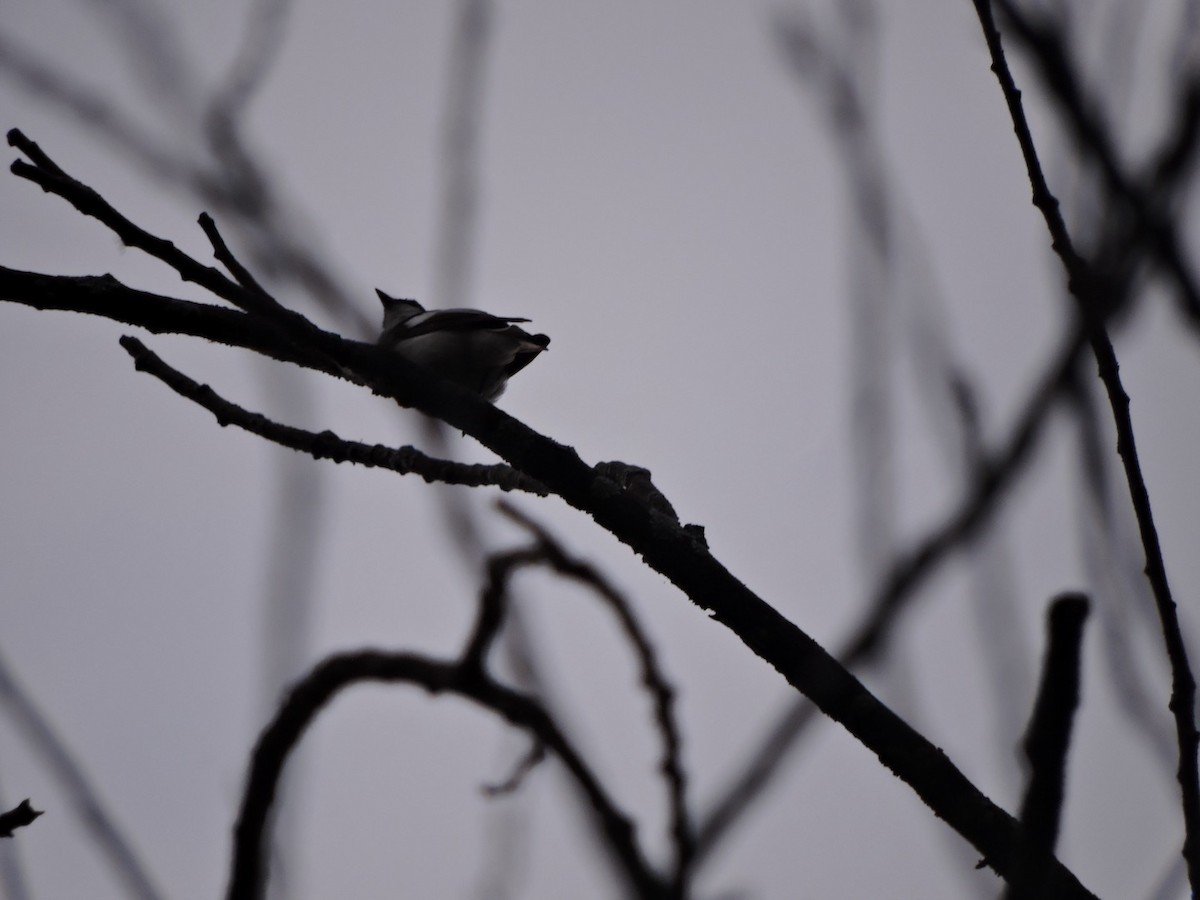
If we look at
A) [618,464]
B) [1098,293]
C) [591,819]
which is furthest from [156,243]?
[1098,293]

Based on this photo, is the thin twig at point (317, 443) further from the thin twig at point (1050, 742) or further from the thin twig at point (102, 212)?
the thin twig at point (1050, 742)

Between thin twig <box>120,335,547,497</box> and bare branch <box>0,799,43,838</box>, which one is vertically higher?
thin twig <box>120,335,547,497</box>

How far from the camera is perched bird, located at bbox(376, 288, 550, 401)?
4.73 meters

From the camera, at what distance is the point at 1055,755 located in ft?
4.14

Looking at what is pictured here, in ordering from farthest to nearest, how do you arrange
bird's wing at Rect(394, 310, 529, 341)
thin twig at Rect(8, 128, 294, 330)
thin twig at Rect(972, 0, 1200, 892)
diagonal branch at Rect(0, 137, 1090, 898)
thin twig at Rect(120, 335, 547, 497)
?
bird's wing at Rect(394, 310, 529, 341)
thin twig at Rect(120, 335, 547, 497)
thin twig at Rect(8, 128, 294, 330)
diagonal branch at Rect(0, 137, 1090, 898)
thin twig at Rect(972, 0, 1200, 892)

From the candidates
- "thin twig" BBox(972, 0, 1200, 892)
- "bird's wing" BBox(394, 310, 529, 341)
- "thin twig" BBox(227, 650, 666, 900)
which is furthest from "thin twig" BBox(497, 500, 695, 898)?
"bird's wing" BBox(394, 310, 529, 341)

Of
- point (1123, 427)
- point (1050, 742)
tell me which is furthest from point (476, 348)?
point (1050, 742)

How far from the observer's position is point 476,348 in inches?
189

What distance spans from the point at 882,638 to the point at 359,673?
212 centimetres

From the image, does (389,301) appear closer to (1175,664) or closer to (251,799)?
(251,799)

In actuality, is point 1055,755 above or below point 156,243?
below

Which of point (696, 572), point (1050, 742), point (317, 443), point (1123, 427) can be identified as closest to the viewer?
point (1050, 742)

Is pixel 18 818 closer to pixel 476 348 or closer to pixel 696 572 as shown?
pixel 696 572

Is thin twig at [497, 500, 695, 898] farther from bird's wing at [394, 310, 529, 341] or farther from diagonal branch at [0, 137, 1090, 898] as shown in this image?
bird's wing at [394, 310, 529, 341]
